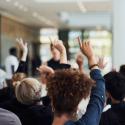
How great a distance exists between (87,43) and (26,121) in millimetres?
959

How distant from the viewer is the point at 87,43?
223 cm

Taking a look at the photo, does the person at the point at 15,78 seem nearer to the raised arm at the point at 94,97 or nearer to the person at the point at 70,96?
the raised arm at the point at 94,97

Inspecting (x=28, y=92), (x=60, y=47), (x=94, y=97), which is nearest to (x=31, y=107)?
(x=28, y=92)

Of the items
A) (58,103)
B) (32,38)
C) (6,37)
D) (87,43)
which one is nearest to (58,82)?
(58,103)

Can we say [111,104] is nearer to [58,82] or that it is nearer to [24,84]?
[24,84]

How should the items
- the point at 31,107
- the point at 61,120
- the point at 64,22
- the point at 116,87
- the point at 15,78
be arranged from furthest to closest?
1. the point at 64,22
2. the point at 15,78
3. the point at 31,107
4. the point at 116,87
5. the point at 61,120

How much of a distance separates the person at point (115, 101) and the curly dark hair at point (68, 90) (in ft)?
2.86

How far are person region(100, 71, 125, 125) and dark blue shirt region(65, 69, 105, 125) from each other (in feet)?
2.41

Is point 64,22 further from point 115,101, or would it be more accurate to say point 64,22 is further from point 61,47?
point 115,101

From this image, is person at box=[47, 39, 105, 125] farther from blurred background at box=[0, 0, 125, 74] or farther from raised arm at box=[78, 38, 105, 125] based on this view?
blurred background at box=[0, 0, 125, 74]

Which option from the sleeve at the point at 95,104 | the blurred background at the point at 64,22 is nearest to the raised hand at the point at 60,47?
the blurred background at the point at 64,22

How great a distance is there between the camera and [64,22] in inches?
807

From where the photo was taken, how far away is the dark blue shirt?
1931 millimetres

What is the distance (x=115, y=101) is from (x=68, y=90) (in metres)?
1.03
